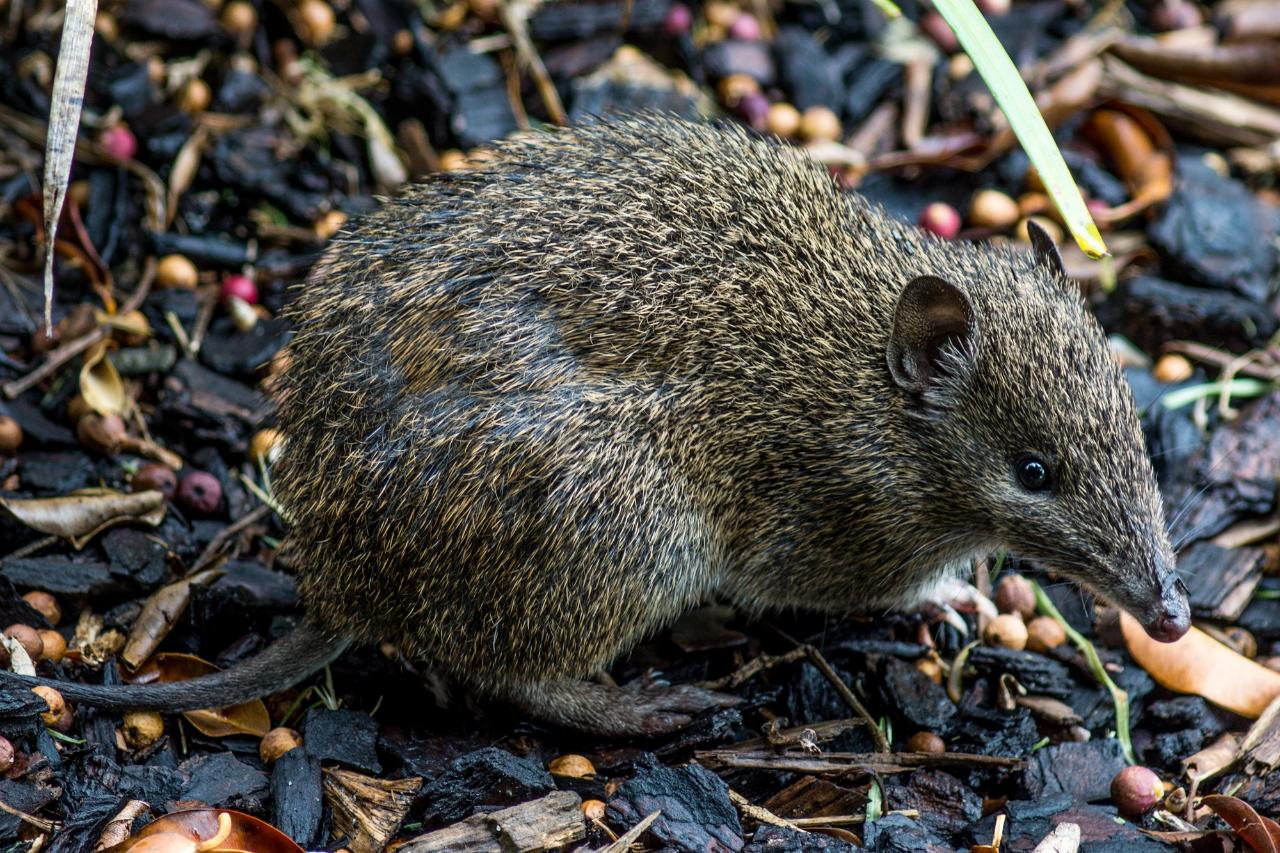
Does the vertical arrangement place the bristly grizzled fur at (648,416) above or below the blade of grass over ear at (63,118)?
below

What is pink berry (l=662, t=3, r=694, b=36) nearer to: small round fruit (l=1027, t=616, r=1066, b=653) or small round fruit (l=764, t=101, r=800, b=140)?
Result: small round fruit (l=764, t=101, r=800, b=140)

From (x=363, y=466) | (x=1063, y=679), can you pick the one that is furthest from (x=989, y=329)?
(x=363, y=466)

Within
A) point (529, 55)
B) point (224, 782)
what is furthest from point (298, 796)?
point (529, 55)

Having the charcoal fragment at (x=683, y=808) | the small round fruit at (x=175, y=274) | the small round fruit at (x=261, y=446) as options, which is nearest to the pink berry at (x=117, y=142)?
the small round fruit at (x=175, y=274)

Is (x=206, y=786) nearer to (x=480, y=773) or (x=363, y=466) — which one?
(x=480, y=773)

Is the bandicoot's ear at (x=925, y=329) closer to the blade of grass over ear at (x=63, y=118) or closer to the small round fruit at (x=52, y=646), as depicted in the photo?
the blade of grass over ear at (x=63, y=118)

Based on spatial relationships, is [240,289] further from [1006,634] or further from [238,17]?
[1006,634]

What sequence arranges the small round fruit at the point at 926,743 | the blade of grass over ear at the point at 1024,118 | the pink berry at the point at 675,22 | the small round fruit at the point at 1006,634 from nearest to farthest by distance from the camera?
1. the blade of grass over ear at the point at 1024,118
2. the small round fruit at the point at 926,743
3. the small round fruit at the point at 1006,634
4. the pink berry at the point at 675,22
